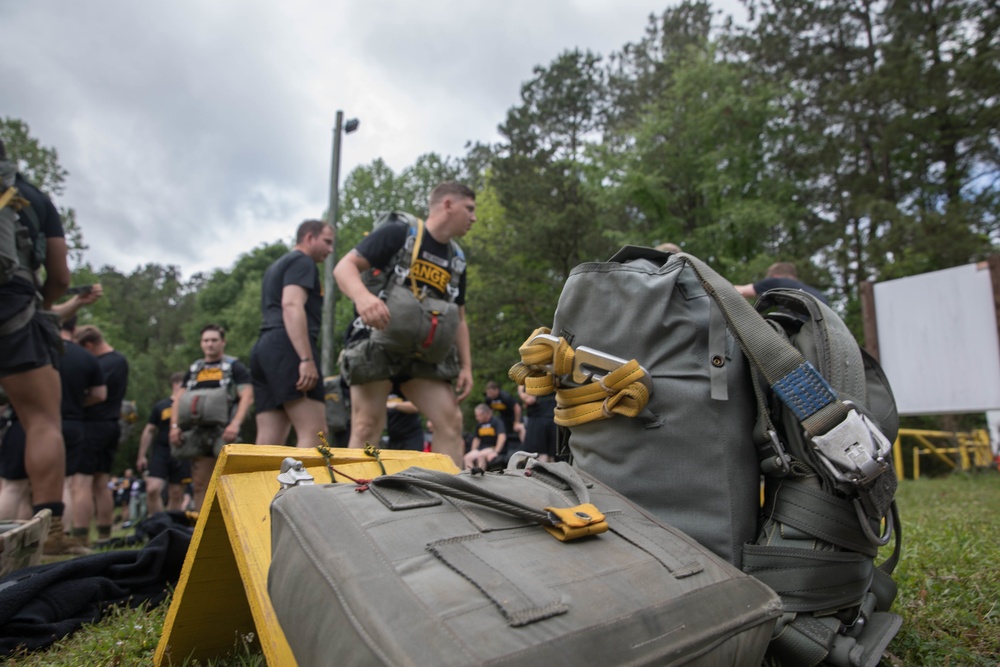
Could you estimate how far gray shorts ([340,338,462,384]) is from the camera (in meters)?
3.64

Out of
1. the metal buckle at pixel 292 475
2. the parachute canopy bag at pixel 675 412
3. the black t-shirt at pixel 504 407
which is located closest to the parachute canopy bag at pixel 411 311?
the metal buckle at pixel 292 475

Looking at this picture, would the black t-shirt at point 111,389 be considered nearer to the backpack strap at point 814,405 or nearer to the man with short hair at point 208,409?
the man with short hair at point 208,409

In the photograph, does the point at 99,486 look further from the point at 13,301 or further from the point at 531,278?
the point at 531,278

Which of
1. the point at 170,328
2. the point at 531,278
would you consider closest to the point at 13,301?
the point at 531,278

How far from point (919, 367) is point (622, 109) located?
24.3 metres

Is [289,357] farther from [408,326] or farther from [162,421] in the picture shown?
[162,421]

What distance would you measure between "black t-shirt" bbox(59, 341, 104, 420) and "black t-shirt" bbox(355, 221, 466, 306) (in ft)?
10.9

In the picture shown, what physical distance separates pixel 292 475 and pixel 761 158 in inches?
907

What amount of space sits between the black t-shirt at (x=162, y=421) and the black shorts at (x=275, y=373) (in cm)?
347

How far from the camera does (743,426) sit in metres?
1.58

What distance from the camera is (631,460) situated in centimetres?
163

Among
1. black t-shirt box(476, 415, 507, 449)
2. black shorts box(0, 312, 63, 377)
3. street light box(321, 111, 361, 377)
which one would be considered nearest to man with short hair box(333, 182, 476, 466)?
black shorts box(0, 312, 63, 377)

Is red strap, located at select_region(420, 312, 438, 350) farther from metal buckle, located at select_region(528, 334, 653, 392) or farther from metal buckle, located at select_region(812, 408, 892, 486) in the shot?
metal buckle, located at select_region(812, 408, 892, 486)

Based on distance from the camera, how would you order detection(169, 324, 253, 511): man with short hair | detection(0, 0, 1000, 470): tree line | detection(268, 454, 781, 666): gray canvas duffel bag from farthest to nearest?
detection(0, 0, 1000, 470): tree line → detection(169, 324, 253, 511): man with short hair → detection(268, 454, 781, 666): gray canvas duffel bag
